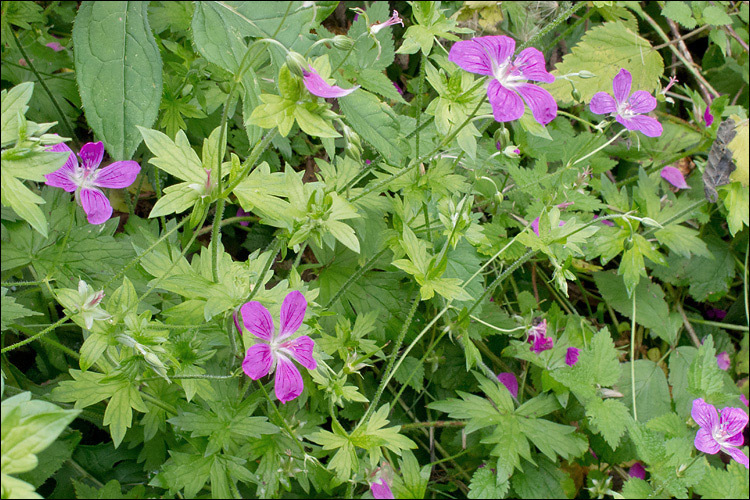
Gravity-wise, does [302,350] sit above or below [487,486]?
above

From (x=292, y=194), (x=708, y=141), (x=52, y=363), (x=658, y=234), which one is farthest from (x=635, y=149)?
(x=52, y=363)

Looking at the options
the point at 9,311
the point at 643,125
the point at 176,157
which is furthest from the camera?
the point at 643,125

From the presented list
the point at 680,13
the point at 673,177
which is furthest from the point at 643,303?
the point at 680,13

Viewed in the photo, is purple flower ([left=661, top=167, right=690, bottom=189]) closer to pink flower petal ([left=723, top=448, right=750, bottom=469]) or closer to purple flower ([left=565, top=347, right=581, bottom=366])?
purple flower ([left=565, top=347, right=581, bottom=366])

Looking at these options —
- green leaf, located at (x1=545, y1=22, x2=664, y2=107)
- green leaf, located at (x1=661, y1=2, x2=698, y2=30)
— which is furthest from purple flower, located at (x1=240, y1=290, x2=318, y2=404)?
green leaf, located at (x1=661, y1=2, x2=698, y2=30)

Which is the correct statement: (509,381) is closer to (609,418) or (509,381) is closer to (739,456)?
(609,418)

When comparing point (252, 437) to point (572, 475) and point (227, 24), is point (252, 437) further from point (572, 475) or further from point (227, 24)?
point (572, 475)
